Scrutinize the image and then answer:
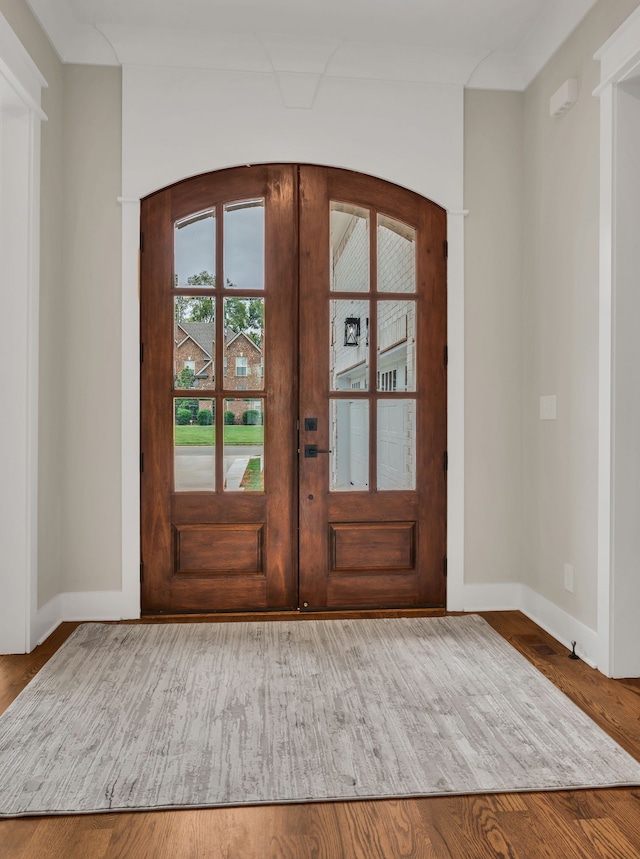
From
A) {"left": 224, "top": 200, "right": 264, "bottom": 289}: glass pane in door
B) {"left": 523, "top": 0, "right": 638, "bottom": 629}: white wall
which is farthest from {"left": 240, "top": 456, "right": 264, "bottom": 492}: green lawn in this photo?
{"left": 523, "top": 0, "right": 638, "bottom": 629}: white wall

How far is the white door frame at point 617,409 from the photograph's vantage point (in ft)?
8.66

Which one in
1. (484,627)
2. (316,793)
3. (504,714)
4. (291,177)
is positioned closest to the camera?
(316,793)

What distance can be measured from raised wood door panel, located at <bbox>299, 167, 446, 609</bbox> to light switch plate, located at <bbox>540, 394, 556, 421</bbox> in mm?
525

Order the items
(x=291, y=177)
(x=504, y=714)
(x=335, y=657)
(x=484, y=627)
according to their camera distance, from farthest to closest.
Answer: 1. (x=291, y=177)
2. (x=484, y=627)
3. (x=335, y=657)
4. (x=504, y=714)

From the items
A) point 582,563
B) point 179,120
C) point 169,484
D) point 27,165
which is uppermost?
point 179,120

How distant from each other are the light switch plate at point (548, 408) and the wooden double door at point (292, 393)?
532 millimetres

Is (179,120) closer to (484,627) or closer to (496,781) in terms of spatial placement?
(484,627)

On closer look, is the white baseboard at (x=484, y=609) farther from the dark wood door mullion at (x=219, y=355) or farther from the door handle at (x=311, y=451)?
the door handle at (x=311, y=451)

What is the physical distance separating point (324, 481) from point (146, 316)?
1315 millimetres

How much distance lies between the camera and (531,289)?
3.48 meters

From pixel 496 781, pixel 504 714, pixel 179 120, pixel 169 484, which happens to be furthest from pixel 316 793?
pixel 179 120

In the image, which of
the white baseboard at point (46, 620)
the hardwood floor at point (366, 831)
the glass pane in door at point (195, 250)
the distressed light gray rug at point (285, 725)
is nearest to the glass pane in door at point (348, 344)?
the glass pane in door at point (195, 250)

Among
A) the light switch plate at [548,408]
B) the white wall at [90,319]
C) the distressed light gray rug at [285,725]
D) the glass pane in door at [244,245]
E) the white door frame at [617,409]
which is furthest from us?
the glass pane in door at [244,245]

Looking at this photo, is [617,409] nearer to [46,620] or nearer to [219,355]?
[219,355]
